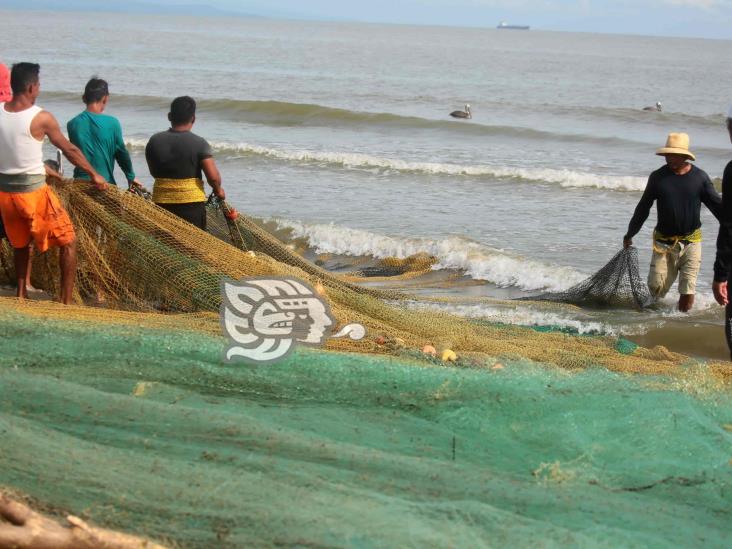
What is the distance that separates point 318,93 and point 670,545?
33930mm

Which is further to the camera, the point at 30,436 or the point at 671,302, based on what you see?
the point at 671,302

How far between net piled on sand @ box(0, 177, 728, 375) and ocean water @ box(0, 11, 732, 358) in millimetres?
2063

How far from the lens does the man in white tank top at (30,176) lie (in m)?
5.24

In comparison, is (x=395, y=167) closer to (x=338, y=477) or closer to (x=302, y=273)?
(x=302, y=273)

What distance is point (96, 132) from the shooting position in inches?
252

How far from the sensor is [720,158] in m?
22.1

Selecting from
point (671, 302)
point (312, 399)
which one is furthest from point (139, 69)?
point (312, 399)

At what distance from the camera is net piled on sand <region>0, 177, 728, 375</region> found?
203 inches

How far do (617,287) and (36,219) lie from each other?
4.89 meters

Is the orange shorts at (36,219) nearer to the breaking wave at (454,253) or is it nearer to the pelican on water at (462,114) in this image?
the breaking wave at (454,253)

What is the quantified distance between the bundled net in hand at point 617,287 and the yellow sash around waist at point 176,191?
3.55m

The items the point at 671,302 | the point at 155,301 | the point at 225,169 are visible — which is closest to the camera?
the point at 155,301

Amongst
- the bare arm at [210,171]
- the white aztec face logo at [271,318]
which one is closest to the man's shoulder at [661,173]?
the white aztec face logo at [271,318]

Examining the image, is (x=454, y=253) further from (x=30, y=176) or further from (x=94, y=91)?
(x=30, y=176)
